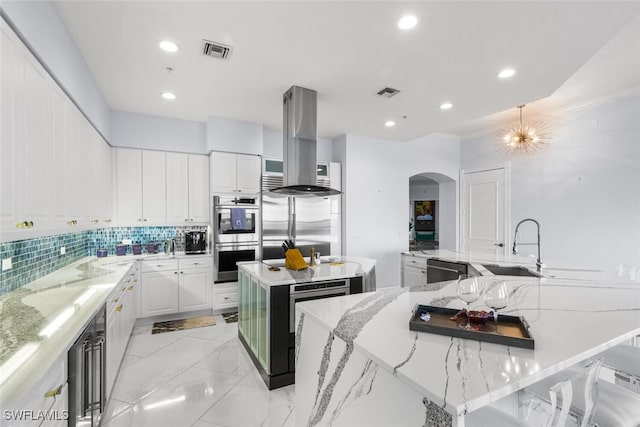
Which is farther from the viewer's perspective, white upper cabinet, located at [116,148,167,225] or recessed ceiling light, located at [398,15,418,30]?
white upper cabinet, located at [116,148,167,225]

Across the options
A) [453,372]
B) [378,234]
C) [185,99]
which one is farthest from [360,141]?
[453,372]

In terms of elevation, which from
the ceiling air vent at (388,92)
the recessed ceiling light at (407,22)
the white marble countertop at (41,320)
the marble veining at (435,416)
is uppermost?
the ceiling air vent at (388,92)

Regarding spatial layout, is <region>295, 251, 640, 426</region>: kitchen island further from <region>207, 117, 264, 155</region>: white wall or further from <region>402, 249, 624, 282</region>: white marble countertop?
<region>207, 117, 264, 155</region>: white wall

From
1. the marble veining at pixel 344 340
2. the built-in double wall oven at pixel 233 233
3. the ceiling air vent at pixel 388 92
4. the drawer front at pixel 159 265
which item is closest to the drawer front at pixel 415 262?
the ceiling air vent at pixel 388 92

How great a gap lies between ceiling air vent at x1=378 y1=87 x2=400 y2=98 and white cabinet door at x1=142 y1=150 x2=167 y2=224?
3.21 metres

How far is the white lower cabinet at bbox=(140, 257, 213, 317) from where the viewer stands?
4.04m

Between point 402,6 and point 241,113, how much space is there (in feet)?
9.01

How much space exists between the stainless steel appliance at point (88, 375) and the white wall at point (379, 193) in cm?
381

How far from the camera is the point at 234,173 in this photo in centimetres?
455

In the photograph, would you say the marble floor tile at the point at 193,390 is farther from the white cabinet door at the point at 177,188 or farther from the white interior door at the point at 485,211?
the white interior door at the point at 485,211

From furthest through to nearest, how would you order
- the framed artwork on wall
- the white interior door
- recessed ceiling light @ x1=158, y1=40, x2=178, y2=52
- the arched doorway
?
1. the framed artwork on wall
2. the arched doorway
3. the white interior door
4. recessed ceiling light @ x1=158, y1=40, x2=178, y2=52

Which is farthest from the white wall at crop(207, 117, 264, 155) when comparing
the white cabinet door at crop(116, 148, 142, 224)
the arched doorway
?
the arched doorway

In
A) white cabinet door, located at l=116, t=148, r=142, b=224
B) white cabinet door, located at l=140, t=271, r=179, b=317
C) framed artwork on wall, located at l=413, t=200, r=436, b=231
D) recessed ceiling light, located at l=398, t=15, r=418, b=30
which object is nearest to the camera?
recessed ceiling light, located at l=398, t=15, r=418, b=30

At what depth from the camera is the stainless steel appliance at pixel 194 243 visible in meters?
4.44
